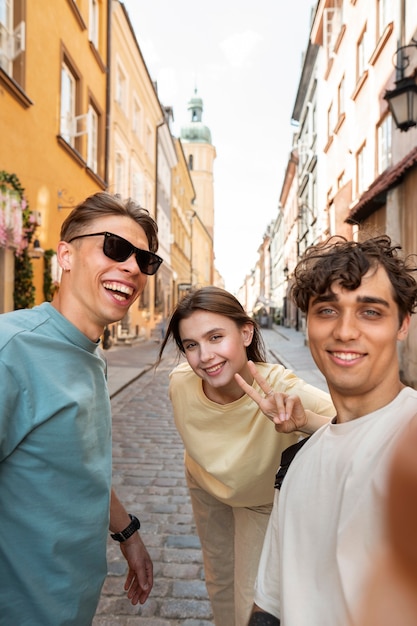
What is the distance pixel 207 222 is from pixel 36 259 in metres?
66.6

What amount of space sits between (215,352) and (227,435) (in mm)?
364

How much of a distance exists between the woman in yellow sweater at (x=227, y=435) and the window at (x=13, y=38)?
836cm

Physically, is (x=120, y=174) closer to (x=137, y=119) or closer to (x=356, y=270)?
(x=137, y=119)

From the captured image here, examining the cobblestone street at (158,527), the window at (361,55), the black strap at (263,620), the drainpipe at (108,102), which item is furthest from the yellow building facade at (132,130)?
the black strap at (263,620)

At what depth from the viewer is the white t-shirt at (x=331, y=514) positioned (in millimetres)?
1028

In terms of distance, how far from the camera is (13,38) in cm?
891

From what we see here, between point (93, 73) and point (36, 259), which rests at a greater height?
point (93, 73)

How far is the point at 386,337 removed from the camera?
1411mm

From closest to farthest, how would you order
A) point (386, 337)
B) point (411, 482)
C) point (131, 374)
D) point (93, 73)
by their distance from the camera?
1. point (411, 482)
2. point (386, 337)
3. point (131, 374)
4. point (93, 73)

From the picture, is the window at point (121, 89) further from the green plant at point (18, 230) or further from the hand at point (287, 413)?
the hand at point (287, 413)

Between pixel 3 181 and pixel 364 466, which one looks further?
pixel 3 181

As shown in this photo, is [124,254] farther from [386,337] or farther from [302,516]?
[302,516]

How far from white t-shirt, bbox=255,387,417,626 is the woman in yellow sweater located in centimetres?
51

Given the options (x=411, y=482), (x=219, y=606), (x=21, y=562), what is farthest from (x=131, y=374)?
(x=411, y=482)
